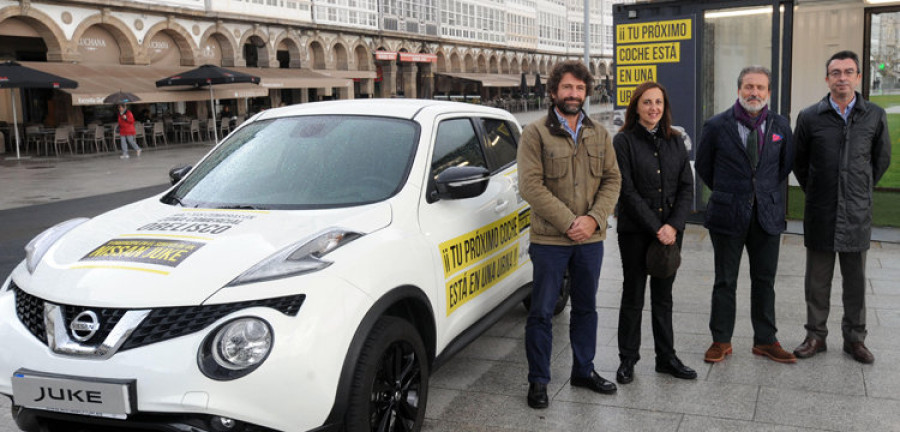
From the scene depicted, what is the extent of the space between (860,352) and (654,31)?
20.1 feet

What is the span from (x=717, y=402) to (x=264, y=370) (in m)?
2.67

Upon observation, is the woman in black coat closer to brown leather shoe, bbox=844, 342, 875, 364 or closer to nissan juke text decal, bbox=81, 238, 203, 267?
brown leather shoe, bbox=844, 342, 875, 364

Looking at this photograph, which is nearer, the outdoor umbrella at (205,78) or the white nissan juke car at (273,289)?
the white nissan juke car at (273,289)

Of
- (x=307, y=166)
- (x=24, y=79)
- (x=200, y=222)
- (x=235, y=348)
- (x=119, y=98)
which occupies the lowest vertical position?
(x=235, y=348)

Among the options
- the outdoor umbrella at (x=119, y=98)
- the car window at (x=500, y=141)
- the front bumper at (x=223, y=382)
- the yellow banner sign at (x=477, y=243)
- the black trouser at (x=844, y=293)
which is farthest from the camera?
the outdoor umbrella at (x=119, y=98)

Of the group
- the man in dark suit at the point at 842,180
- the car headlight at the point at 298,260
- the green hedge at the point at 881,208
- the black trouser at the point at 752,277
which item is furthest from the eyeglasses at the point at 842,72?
the green hedge at the point at 881,208

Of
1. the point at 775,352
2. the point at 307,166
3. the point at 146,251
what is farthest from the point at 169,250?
the point at 775,352

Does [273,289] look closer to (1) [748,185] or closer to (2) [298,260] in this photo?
(2) [298,260]

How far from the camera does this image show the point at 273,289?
121 inches

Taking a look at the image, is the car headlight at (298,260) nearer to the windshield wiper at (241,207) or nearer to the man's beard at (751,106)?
the windshield wiper at (241,207)

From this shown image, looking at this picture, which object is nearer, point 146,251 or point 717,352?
point 146,251

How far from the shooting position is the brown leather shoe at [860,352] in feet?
16.3

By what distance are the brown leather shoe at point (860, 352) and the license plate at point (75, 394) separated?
14.0 ft

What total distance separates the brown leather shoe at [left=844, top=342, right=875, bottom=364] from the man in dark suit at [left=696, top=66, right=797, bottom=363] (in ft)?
1.37
